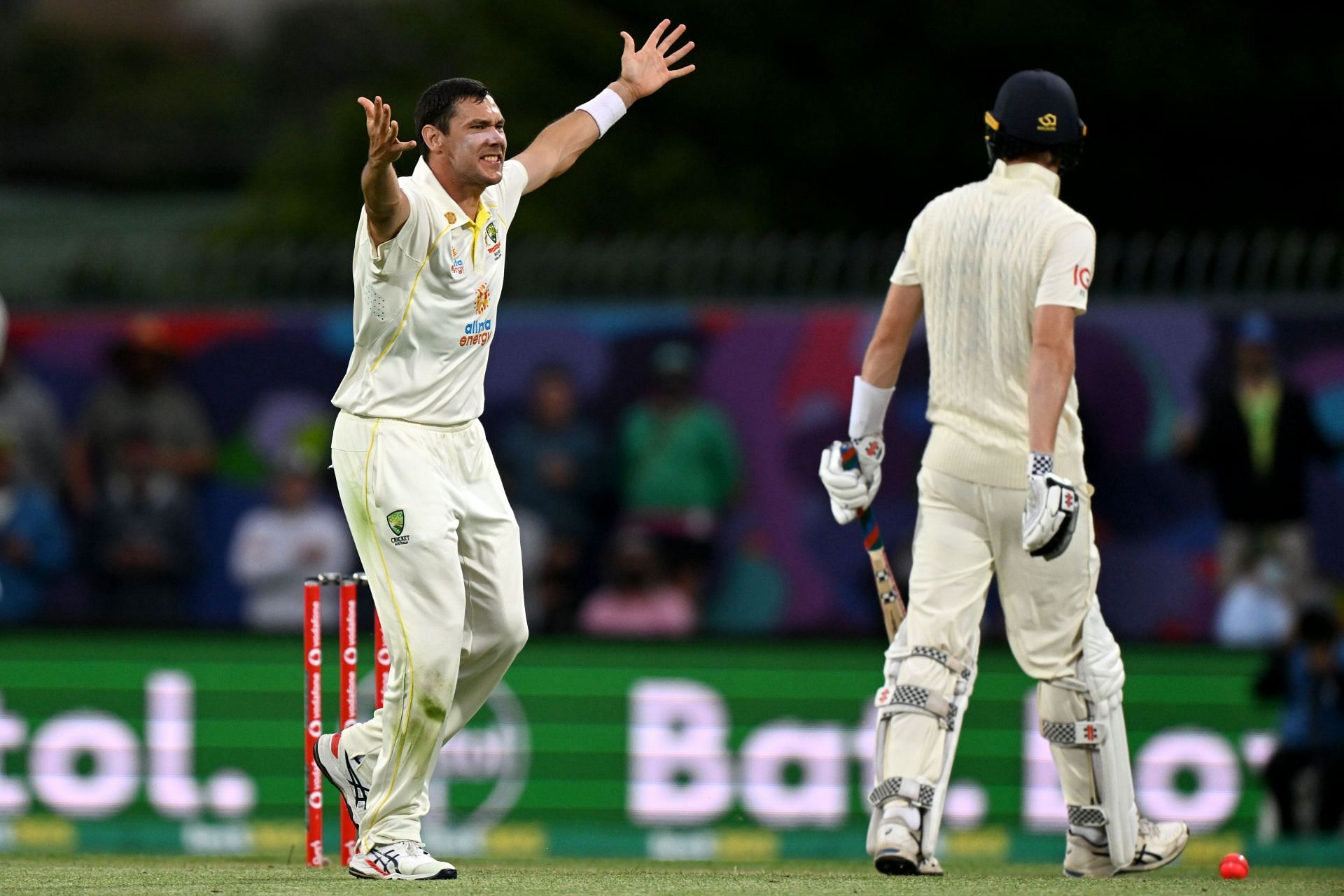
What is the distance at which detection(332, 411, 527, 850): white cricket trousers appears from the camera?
6.18 m

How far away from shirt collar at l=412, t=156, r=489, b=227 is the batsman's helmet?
4.96 feet

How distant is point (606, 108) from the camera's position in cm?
722

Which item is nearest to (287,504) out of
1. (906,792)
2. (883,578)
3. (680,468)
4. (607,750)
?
(680,468)

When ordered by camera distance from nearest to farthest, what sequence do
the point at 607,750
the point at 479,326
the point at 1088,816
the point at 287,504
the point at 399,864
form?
the point at 399,864 → the point at 479,326 → the point at 1088,816 → the point at 607,750 → the point at 287,504

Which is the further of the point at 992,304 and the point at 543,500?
the point at 543,500

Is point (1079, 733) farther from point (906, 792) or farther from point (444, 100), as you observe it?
point (444, 100)

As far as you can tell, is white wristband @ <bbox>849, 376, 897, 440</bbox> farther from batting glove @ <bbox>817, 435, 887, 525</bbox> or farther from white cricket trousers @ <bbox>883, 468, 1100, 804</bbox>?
white cricket trousers @ <bbox>883, 468, 1100, 804</bbox>

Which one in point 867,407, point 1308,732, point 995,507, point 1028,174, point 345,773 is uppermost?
point 1028,174

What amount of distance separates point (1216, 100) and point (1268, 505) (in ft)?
36.3

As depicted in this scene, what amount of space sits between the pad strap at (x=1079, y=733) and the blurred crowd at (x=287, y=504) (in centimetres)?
566

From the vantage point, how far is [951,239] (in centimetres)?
661

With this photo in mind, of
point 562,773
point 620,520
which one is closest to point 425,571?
point 562,773

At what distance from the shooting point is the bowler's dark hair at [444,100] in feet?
20.8

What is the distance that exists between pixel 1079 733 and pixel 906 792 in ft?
1.86
